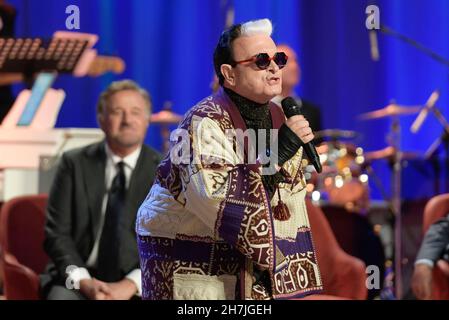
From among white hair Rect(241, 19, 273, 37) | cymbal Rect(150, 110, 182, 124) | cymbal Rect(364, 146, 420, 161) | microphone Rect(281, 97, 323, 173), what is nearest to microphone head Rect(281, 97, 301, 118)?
microphone Rect(281, 97, 323, 173)

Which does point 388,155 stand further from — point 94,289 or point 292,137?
point 292,137

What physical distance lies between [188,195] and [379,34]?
5.28 metres

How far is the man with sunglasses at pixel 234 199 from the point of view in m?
2.39

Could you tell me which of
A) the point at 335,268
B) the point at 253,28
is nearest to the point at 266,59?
the point at 253,28

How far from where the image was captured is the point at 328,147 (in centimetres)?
667

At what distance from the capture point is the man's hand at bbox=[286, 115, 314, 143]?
243cm

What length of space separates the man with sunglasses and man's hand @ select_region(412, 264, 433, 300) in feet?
5.25

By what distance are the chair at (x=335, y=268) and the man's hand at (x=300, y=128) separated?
168cm

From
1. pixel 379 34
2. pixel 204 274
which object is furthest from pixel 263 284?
pixel 379 34

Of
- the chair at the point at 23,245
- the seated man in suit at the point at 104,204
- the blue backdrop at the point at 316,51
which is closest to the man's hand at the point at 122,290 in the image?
the seated man in suit at the point at 104,204

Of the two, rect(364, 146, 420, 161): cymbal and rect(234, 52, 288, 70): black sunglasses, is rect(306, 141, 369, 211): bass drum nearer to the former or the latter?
rect(364, 146, 420, 161): cymbal

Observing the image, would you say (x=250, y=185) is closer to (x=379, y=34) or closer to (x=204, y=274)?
(x=204, y=274)

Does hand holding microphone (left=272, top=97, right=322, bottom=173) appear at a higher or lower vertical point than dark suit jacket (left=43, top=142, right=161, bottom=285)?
higher

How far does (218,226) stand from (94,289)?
144 cm
